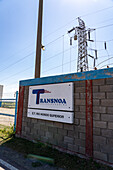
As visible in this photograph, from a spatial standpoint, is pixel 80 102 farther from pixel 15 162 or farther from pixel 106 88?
pixel 15 162

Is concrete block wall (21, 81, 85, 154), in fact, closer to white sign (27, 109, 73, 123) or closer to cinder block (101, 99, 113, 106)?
white sign (27, 109, 73, 123)

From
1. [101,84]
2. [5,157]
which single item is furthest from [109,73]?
[5,157]

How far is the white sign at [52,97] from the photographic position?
13.6 feet

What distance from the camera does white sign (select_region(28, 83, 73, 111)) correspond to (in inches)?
163

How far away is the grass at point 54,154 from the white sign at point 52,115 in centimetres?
103

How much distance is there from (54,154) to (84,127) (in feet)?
4.38

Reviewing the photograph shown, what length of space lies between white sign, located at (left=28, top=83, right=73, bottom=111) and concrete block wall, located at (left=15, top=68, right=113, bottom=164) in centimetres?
24

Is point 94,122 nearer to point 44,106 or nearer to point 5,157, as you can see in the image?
point 44,106

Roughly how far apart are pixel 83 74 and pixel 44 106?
6.54ft

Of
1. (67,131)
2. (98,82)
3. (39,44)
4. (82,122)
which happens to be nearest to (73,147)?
(67,131)

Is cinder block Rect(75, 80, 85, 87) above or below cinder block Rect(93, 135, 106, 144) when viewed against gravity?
above

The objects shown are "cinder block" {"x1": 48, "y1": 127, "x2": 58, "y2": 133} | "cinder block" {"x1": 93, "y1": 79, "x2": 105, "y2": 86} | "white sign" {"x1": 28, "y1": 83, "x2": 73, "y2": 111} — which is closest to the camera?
"cinder block" {"x1": 93, "y1": 79, "x2": 105, "y2": 86}

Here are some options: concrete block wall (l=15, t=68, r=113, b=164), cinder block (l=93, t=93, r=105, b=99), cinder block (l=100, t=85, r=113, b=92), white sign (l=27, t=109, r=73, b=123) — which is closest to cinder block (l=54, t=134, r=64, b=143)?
concrete block wall (l=15, t=68, r=113, b=164)

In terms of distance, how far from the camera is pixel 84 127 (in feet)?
12.1
